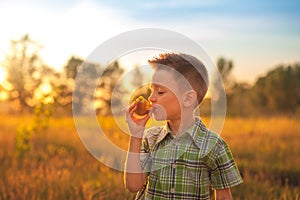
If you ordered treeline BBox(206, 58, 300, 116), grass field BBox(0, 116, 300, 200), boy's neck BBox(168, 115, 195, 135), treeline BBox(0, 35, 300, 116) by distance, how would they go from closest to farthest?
boy's neck BBox(168, 115, 195, 135) → grass field BBox(0, 116, 300, 200) → treeline BBox(0, 35, 300, 116) → treeline BBox(206, 58, 300, 116)

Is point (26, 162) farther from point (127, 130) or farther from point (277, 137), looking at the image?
point (277, 137)

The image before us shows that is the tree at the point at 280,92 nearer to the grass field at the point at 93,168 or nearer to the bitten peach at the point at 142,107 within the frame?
the grass field at the point at 93,168

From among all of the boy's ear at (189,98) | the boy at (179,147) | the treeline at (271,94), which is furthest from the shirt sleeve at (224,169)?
the treeline at (271,94)

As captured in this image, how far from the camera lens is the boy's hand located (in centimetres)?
239

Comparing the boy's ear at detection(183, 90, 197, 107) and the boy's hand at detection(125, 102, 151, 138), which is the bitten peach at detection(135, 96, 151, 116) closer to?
the boy's hand at detection(125, 102, 151, 138)

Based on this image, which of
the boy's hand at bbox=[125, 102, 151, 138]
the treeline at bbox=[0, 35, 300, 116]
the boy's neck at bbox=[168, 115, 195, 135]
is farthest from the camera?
the treeline at bbox=[0, 35, 300, 116]

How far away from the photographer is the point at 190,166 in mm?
2461

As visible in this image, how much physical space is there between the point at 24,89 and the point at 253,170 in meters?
17.2

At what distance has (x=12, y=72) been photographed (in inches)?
758

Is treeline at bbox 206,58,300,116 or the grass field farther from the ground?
treeline at bbox 206,58,300,116

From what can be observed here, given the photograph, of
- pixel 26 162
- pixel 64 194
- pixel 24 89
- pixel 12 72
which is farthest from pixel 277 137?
pixel 24 89

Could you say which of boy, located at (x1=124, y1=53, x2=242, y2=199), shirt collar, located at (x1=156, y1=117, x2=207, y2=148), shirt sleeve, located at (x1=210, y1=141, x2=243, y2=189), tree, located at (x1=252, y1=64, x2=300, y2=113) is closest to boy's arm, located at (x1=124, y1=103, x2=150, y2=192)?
boy, located at (x1=124, y1=53, x2=242, y2=199)

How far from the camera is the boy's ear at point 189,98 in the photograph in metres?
2.45

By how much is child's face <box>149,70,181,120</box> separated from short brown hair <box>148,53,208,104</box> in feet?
0.20
